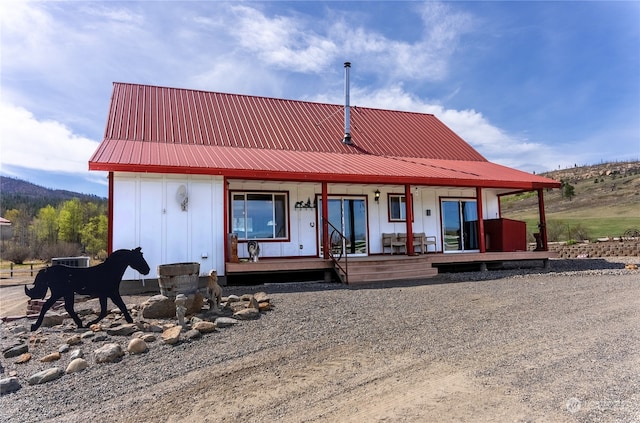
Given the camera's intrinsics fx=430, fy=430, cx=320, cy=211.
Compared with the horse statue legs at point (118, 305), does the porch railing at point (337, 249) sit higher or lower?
higher

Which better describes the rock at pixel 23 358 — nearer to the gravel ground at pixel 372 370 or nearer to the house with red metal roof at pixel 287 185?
the gravel ground at pixel 372 370

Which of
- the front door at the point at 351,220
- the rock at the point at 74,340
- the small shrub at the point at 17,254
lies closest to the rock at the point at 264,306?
the rock at the point at 74,340

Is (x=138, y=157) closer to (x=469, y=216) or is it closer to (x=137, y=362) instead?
(x=137, y=362)

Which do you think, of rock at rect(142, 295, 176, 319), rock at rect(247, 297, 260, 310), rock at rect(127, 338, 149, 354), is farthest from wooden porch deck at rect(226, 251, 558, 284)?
rock at rect(127, 338, 149, 354)

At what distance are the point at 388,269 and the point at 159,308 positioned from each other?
19.5 ft

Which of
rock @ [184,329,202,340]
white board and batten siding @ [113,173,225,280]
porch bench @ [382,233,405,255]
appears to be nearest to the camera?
rock @ [184,329,202,340]

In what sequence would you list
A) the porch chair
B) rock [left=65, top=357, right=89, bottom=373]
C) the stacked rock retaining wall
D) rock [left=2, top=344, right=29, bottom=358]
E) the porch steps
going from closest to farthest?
rock [left=65, top=357, right=89, bottom=373], rock [left=2, top=344, right=29, bottom=358], the porch steps, the porch chair, the stacked rock retaining wall

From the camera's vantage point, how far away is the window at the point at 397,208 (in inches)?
523

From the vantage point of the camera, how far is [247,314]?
6.16 m

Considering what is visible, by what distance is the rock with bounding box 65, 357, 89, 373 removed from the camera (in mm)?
4328

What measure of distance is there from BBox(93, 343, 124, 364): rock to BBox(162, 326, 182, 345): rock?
496 millimetres

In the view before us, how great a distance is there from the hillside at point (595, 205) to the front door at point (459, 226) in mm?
12665

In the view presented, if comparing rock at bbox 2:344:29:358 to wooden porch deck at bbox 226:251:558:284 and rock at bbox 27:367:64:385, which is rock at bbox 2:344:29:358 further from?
wooden porch deck at bbox 226:251:558:284

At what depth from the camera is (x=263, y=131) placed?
46.5 feet
